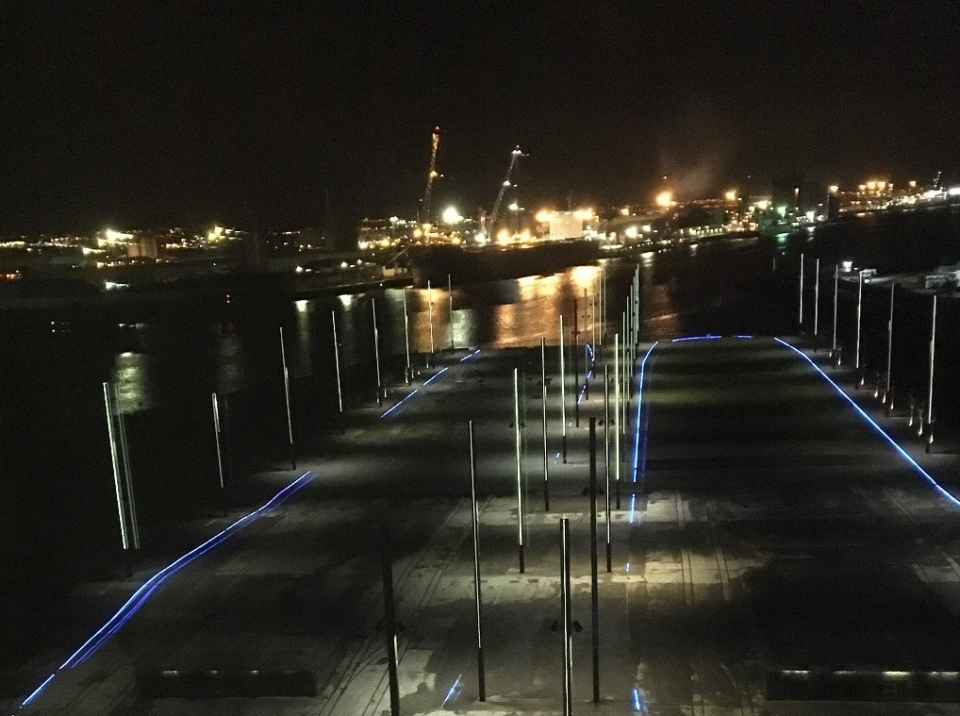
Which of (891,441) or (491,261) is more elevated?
(491,261)

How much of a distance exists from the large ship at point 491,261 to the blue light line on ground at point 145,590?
205 ft

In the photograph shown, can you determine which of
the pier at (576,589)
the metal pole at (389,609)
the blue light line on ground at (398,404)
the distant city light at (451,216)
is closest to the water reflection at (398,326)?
the blue light line on ground at (398,404)

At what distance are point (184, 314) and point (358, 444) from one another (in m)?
47.6

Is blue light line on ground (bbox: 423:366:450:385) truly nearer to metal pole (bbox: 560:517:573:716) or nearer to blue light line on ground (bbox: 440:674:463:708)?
blue light line on ground (bbox: 440:674:463:708)

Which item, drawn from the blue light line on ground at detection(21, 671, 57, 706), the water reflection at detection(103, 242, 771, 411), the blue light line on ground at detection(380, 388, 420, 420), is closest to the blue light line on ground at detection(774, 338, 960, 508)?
the water reflection at detection(103, 242, 771, 411)

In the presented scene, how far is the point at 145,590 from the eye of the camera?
779 cm

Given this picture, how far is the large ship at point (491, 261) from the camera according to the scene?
77062 millimetres

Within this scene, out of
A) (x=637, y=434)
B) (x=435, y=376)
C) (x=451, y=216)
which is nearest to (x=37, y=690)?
(x=637, y=434)

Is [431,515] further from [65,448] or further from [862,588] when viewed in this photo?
[65,448]

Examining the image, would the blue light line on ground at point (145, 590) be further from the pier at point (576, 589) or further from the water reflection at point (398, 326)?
the water reflection at point (398, 326)

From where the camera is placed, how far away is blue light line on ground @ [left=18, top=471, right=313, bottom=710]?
653 centimetres

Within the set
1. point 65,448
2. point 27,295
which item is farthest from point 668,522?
point 27,295

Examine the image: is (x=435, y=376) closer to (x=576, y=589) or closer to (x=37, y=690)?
(x=576, y=589)

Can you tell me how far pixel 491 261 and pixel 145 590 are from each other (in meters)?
74.4
